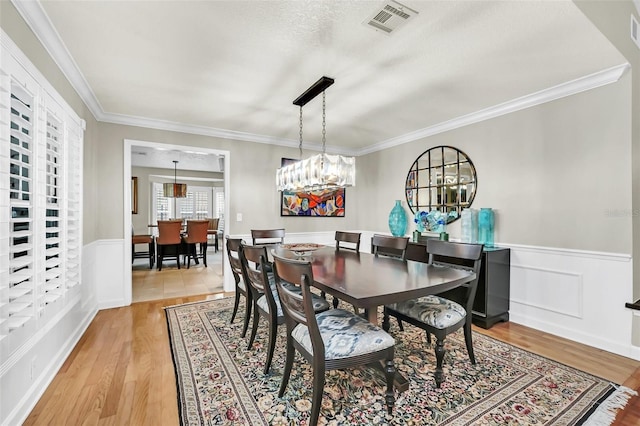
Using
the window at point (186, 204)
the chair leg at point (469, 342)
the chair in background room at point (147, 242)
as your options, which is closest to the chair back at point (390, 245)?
the chair leg at point (469, 342)

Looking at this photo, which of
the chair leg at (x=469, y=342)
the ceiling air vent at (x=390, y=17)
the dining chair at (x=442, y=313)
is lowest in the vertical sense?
the chair leg at (x=469, y=342)

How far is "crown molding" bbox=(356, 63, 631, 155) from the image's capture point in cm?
257

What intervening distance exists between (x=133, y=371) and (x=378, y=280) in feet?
6.42

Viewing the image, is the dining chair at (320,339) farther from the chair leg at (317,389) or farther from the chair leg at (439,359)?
the chair leg at (439,359)

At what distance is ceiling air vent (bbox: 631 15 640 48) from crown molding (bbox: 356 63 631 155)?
9.5 inches

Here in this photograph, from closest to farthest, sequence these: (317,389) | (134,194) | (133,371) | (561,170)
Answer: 1. (317,389)
2. (133,371)
3. (561,170)
4. (134,194)

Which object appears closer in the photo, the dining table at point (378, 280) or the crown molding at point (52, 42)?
the dining table at point (378, 280)

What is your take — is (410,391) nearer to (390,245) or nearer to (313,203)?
(390,245)

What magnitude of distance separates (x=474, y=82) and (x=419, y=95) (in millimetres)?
511

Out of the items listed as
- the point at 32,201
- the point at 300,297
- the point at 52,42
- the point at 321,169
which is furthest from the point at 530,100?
the point at 32,201

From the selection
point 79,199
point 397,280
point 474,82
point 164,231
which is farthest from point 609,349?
point 164,231

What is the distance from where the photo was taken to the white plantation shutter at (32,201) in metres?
1.51

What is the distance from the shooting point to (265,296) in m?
2.23

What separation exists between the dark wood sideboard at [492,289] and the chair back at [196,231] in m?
4.89
